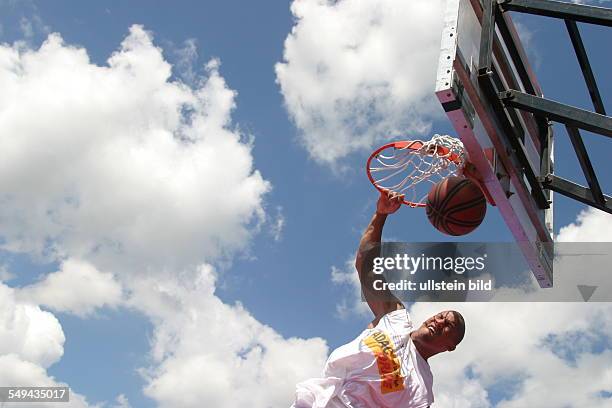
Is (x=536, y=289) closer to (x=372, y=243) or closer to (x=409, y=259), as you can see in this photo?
(x=409, y=259)

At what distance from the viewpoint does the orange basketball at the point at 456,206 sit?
17.7 feet

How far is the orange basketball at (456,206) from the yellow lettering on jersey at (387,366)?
119cm

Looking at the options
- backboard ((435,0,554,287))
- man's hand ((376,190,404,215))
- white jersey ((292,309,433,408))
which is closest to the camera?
backboard ((435,0,554,287))

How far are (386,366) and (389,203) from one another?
132 centimetres

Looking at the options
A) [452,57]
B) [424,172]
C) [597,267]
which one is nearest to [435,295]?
[597,267]

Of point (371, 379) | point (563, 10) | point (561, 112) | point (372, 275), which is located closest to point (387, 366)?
point (371, 379)

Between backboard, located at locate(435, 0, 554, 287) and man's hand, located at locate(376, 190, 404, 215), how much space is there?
718 millimetres

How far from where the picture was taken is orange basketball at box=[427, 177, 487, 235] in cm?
541

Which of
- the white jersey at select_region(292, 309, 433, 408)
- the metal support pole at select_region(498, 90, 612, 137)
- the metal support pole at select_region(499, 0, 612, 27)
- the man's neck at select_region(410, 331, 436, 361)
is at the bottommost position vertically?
the white jersey at select_region(292, 309, 433, 408)

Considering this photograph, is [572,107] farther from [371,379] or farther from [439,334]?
[371,379]

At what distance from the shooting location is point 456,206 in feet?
18.0

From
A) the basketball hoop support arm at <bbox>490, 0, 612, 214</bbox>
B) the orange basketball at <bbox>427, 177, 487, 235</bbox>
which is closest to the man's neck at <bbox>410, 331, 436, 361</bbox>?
the orange basketball at <bbox>427, 177, 487, 235</bbox>

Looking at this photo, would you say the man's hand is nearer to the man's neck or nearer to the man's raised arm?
the man's raised arm

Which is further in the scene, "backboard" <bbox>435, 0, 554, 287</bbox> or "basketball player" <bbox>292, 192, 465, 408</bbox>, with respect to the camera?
"basketball player" <bbox>292, 192, 465, 408</bbox>
